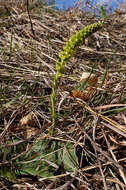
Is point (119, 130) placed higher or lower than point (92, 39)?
lower

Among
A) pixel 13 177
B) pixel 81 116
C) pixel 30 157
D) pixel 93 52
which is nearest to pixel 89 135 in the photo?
pixel 81 116

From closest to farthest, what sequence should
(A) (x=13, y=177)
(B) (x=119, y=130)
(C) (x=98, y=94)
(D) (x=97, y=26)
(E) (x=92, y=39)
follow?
(D) (x=97, y=26)
(A) (x=13, y=177)
(B) (x=119, y=130)
(C) (x=98, y=94)
(E) (x=92, y=39)

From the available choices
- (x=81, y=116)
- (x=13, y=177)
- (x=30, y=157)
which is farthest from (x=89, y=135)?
(x=13, y=177)

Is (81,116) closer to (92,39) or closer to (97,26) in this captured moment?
(97,26)

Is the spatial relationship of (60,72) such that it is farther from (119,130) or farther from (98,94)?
(98,94)

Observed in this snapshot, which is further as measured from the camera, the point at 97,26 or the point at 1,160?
the point at 1,160

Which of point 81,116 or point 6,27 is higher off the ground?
point 6,27

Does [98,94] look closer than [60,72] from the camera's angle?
No

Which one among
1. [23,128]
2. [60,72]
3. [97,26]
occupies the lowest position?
[23,128]

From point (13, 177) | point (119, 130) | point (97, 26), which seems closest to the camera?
point (97, 26)
